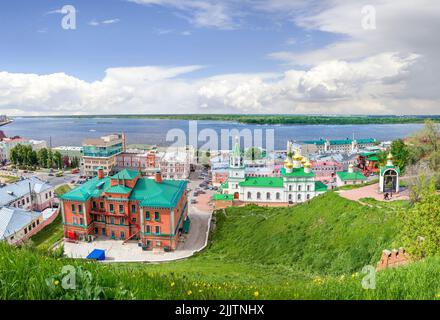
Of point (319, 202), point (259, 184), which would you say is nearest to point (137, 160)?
point (259, 184)

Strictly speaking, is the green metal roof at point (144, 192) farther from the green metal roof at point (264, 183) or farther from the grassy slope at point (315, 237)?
the green metal roof at point (264, 183)

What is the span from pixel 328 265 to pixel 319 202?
801 cm

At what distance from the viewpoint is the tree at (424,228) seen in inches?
321

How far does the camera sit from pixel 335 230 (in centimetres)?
Answer: 1828

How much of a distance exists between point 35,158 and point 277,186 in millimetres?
47458

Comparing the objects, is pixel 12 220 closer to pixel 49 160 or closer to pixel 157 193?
pixel 157 193

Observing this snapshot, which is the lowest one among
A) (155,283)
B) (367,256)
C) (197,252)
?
(197,252)

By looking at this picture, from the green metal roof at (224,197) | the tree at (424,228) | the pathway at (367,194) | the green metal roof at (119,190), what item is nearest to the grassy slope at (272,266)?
the pathway at (367,194)

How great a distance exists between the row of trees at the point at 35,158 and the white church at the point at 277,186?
123 feet

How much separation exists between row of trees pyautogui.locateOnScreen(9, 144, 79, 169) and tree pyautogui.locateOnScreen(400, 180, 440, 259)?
60.6 meters

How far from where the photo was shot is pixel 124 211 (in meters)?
24.9

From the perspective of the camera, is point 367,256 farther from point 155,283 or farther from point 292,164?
point 292,164

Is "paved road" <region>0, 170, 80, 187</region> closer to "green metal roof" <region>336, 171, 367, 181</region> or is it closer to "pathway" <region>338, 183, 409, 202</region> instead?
"green metal roof" <region>336, 171, 367, 181</region>
